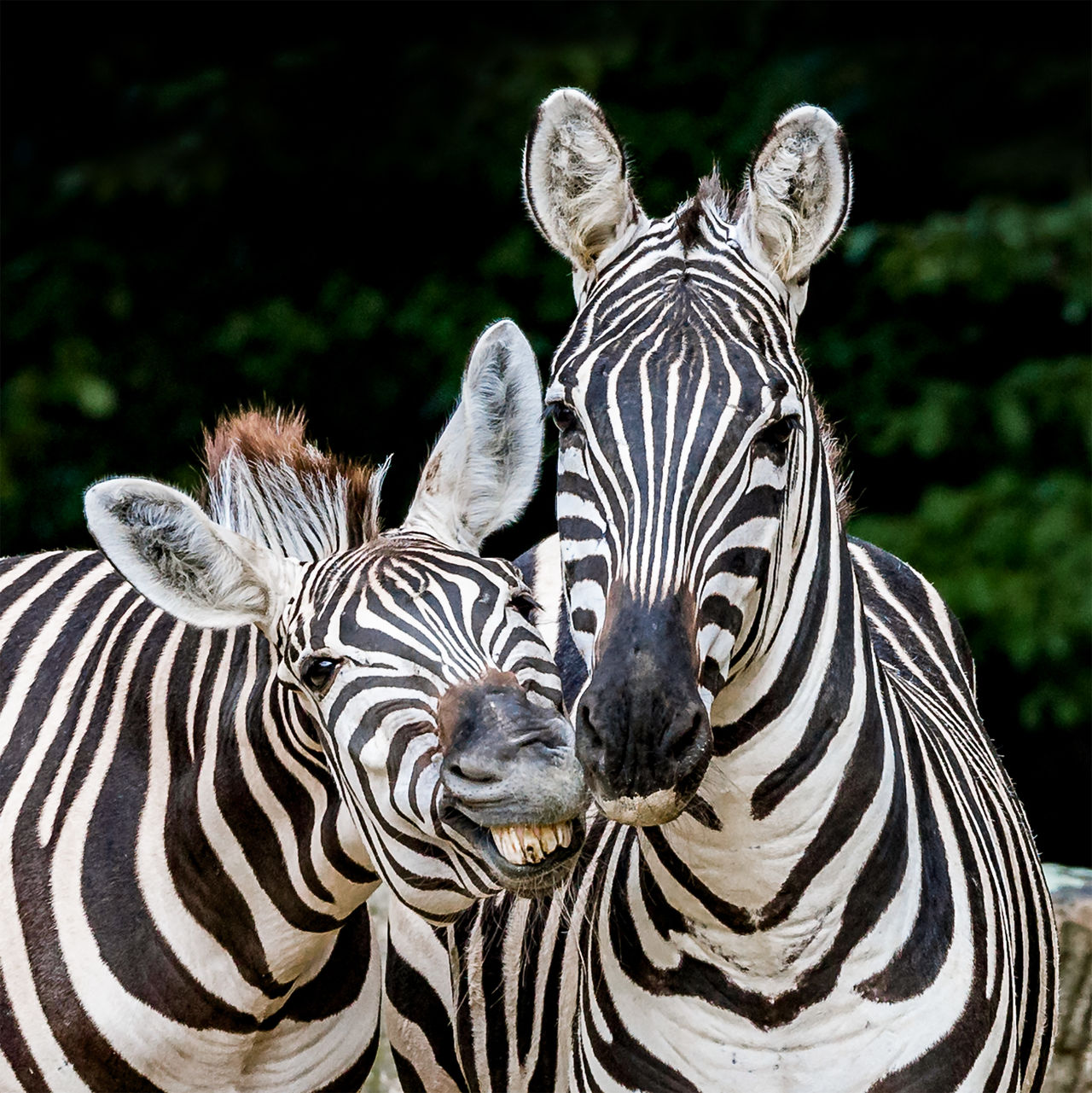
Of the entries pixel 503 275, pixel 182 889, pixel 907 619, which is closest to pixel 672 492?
pixel 182 889

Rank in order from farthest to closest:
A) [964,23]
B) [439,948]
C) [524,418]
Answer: [964,23] → [439,948] → [524,418]

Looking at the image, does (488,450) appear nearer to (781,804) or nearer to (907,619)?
(781,804)

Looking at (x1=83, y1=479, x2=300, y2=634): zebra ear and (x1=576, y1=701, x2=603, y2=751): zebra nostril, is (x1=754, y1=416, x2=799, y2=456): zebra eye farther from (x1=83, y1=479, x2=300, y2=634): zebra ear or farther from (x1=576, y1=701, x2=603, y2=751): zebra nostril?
(x1=83, y1=479, x2=300, y2=634): zebra ear

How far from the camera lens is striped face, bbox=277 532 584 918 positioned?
2.68 meters

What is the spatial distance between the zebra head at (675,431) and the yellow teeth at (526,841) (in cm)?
22

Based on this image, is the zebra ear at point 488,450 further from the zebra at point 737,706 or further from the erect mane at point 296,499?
the zebra at point 737,706

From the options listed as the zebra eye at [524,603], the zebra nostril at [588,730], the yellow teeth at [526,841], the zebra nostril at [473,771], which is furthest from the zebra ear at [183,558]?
the zebra nostril at [588,730]

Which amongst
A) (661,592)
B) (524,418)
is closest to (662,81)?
(524,418)

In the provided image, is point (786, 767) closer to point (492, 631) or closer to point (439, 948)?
point (492, 631)

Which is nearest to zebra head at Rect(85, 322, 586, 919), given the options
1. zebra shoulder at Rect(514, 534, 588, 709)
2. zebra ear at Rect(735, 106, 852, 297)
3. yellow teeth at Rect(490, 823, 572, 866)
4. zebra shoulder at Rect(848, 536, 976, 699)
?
yellow teeth at Rect(490, 823, 572, 866)

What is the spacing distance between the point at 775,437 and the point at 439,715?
817 mm

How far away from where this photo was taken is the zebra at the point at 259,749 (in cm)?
288

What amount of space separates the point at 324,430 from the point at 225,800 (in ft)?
17.3

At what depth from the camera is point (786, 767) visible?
282 cm
